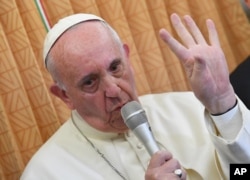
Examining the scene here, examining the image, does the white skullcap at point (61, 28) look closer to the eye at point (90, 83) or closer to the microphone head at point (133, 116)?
the eye at point (90, 83)

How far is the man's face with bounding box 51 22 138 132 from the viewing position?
1.49 metres

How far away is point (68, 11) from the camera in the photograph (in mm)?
1909

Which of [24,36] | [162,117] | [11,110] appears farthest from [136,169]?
[24,36]

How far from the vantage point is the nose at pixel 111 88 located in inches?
57.6

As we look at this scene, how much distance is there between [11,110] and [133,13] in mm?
688

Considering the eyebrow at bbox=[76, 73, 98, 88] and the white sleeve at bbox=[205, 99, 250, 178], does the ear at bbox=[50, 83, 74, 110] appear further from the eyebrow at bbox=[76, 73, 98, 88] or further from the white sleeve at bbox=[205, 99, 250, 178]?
the white sleeve at bbox=[205, 99, 250, 178]

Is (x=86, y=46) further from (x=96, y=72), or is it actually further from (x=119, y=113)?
(x=119, y=113)

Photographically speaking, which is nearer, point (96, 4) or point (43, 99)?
point (43, 99)

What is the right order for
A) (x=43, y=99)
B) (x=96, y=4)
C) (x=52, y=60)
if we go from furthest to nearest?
(x=96, y=4) < (x=43, y=99) < (x=52, y=60)

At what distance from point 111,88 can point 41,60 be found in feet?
1.72

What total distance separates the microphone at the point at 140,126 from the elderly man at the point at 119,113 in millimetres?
257

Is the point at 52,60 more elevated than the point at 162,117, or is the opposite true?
the point at 52,60

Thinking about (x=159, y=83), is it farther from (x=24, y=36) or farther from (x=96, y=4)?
(x=24, y=36)

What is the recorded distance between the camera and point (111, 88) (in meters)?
1.47
